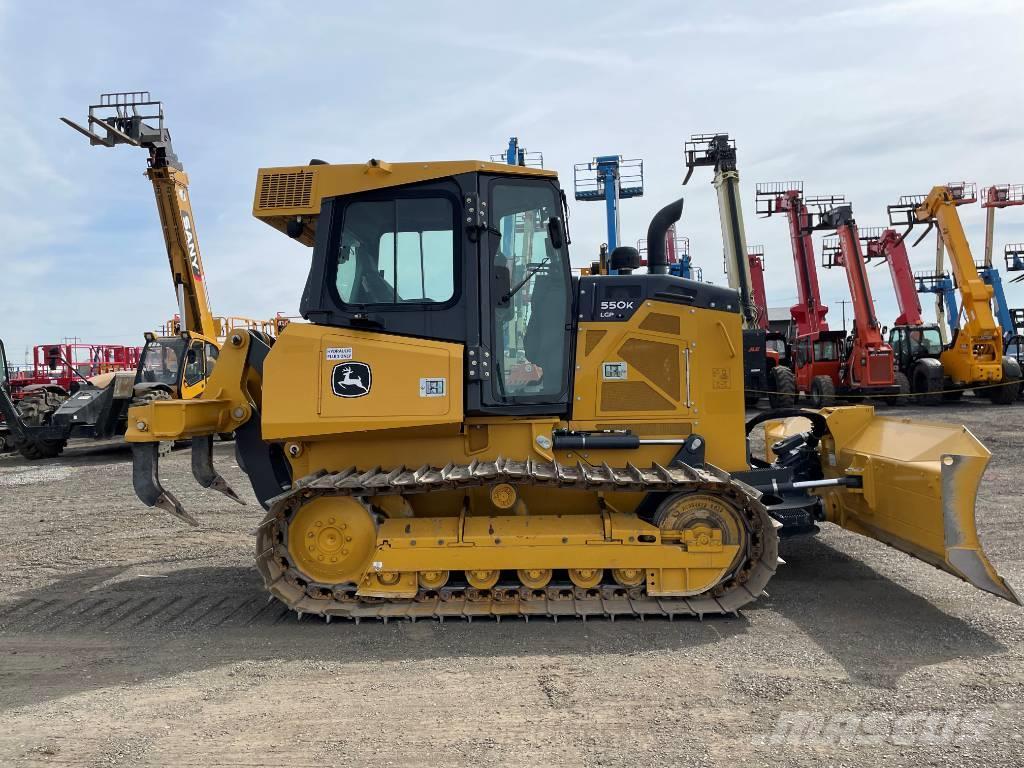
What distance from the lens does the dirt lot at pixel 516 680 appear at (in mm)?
3383

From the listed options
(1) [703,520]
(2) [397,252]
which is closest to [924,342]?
(1) [703,520]

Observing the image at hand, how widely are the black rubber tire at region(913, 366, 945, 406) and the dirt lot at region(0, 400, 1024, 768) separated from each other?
19247mm

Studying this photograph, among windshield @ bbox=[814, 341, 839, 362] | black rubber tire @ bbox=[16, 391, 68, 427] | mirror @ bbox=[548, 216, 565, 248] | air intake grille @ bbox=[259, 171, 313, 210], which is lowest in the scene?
black rubber tire @ bbox=[16, 391, 68, 427]

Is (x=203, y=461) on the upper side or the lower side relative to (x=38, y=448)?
upper

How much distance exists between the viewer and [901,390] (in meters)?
23.4

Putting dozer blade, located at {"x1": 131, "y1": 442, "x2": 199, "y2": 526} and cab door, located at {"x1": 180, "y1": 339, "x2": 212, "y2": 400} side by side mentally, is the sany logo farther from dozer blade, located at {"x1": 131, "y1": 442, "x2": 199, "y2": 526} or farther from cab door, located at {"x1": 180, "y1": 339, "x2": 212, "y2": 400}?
dozer blade, located at {"x1": 131, "y1": 442, "x2": 199, "y2": 526}

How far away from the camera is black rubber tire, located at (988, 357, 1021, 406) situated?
22.9m

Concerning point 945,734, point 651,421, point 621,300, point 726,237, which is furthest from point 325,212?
point 726,237

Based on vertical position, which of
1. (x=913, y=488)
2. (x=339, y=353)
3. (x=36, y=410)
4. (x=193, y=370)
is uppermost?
(x=193, y=370)

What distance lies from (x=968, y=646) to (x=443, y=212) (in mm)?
4311

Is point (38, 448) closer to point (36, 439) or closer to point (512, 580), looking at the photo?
point (36, 439)

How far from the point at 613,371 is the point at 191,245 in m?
14.4

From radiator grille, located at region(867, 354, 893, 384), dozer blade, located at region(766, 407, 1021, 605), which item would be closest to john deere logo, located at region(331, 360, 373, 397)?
dozer blade, located at region(766, 407, 1021, 605)

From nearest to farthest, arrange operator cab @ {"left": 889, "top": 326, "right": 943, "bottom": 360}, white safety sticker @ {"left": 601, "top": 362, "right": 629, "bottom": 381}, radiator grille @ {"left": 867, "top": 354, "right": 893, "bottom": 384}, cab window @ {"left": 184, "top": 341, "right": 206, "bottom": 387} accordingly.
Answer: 1. white safety sticker @ {"left": 601, "top": 362, "right": 629, "bottom": 381}
2. cab window @ {"left": 184, "top": 341, "right": 206, "bottom": 387}
3. radiator grille @ {"left": 867, "top": 354, "right": 893, "bottom": 384}
4. operator cab @ {"left": 889, "top": 326, "right": 943, "bottom": 360}
